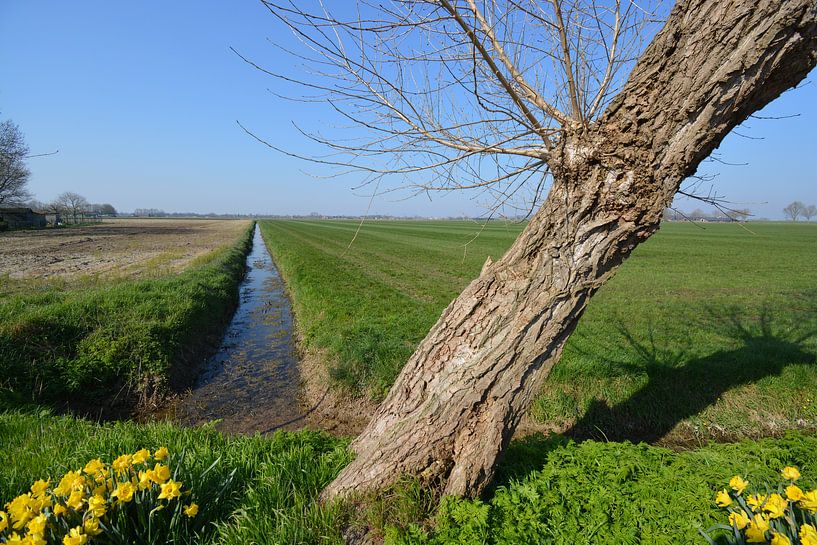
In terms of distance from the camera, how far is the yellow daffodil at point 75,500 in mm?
1801

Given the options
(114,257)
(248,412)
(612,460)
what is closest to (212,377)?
(248,412)

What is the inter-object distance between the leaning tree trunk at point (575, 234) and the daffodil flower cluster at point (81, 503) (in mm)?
1065

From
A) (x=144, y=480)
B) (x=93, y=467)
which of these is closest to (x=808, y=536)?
(x=144, y=480)

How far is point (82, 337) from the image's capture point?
22.9ft

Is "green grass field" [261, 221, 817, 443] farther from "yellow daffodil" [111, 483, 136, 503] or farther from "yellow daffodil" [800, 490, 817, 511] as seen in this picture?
"yellow daffodil" [800, 490, 817, 511]

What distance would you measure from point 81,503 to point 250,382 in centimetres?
578

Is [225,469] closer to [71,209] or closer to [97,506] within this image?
[97,506]

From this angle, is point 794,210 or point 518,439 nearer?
point 518,439

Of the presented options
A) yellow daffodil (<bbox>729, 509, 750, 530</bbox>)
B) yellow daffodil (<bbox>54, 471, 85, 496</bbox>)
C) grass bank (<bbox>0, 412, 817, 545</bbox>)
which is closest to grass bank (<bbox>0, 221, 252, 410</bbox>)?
grass bank (<bbox>0, 412, 817, 545</bbox>)

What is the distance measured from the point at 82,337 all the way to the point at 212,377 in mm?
2333

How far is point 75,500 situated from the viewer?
5.95 feet

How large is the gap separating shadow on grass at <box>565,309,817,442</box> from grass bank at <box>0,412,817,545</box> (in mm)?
2307

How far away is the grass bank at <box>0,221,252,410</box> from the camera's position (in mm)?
5965

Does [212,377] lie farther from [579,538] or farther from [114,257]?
[114,257]
